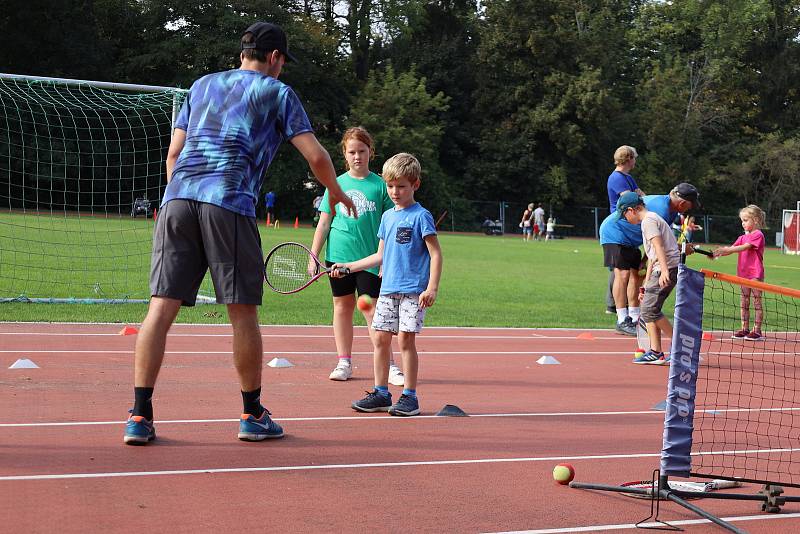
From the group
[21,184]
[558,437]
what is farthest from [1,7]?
[558,437]

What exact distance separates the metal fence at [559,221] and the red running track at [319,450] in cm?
4801

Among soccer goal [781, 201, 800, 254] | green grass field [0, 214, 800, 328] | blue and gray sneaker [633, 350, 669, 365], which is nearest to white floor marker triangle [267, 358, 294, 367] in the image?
green grass field [0, 214, 800, 328]

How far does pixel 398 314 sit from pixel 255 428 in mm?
1501

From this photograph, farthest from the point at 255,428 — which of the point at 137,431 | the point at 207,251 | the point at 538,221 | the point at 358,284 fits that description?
the point at 538,221

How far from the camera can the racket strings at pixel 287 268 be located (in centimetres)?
843

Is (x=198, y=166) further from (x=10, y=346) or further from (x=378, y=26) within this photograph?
(x=378, y=26)

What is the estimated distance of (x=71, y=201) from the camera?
84.5 feet

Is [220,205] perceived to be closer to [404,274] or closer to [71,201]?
[404,274]

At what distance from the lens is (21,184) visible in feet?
80.2

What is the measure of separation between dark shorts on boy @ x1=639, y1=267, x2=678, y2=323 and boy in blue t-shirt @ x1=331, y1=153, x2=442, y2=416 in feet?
11.2

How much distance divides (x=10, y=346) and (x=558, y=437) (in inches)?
216

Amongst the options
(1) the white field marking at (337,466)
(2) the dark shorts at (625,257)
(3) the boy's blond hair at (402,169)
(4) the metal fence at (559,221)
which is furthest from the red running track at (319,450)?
(4) the metal fence at (559,221)

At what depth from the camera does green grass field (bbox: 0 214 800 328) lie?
12836 mm

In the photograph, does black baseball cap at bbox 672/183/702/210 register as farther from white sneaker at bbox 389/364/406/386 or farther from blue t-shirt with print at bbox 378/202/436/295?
blue t-shirt with print at bbox 378/202/436/295
